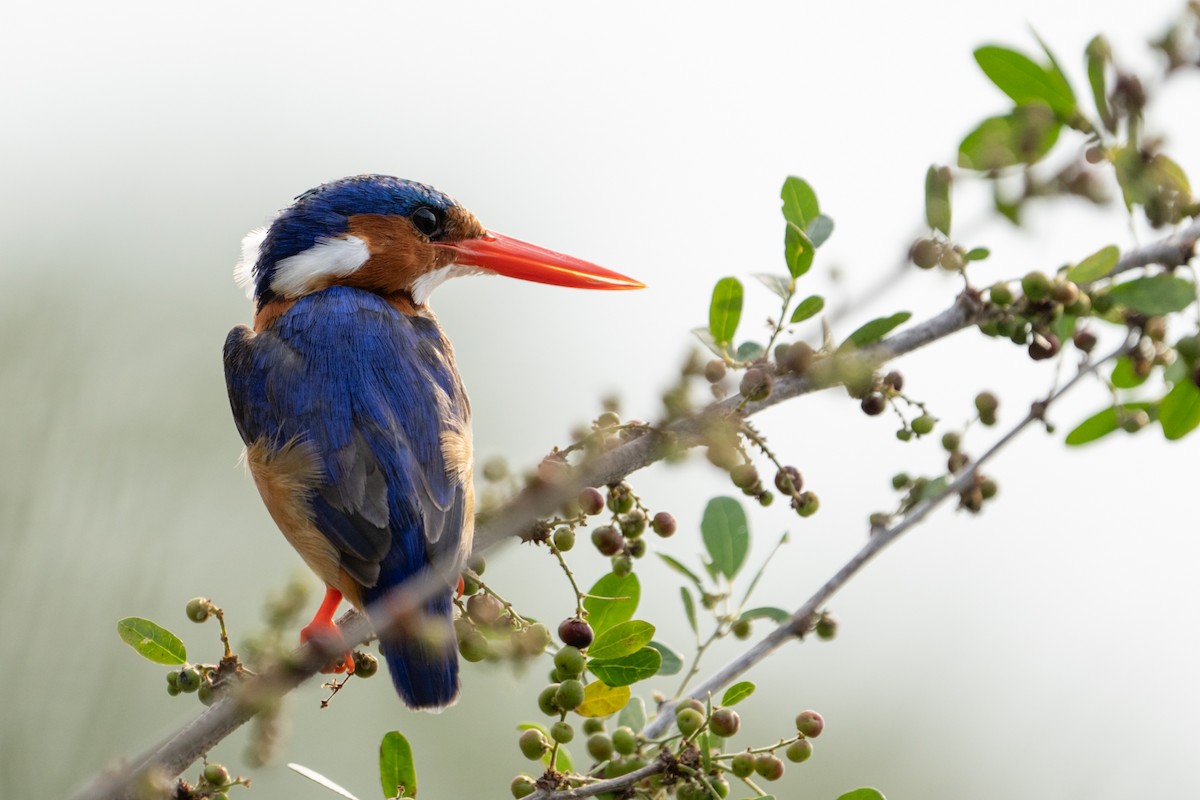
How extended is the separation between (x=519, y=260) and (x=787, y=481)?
74.2 inches

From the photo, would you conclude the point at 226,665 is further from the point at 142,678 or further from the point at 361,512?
the point at 142,678

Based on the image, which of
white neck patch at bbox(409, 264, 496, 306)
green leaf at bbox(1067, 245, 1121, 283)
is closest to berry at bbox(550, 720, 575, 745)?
green leaf at bbox(1067, 245, 1121, 283)

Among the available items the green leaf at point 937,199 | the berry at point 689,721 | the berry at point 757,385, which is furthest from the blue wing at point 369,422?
the green leaf at point 937,199

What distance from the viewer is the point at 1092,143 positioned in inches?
84.6

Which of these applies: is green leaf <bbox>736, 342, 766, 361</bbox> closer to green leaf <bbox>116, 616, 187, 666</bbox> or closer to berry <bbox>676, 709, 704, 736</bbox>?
berry <bbox>676, 709, 704, 736</bbox>

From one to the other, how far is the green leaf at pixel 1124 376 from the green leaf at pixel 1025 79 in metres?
0.49

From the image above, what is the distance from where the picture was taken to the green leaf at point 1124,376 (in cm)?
239

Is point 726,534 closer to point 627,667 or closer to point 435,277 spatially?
point 627,667

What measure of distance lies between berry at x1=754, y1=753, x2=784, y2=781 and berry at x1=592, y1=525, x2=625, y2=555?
0.47 metres

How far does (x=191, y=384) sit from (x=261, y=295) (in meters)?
4.73

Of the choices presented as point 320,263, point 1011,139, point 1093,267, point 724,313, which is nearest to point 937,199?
point 1011,139

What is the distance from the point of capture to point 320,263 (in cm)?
390

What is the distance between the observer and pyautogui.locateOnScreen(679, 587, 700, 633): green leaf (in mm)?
2420

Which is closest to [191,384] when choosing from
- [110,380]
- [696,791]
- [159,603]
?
[110,380]
